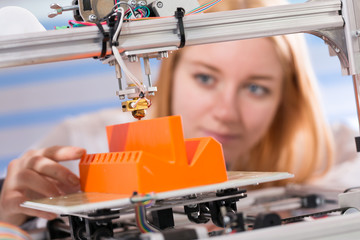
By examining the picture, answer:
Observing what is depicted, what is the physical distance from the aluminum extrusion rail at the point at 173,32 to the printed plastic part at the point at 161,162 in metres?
0.22

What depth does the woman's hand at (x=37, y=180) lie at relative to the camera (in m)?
1.73

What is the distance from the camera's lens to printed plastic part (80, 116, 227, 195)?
105 cm

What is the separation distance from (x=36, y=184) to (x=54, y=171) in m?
0.13

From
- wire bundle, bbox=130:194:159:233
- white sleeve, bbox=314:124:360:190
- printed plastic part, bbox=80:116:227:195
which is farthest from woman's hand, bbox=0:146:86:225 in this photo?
white sleeve, bbox=314:124:360:190

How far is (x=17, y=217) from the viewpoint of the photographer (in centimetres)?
214

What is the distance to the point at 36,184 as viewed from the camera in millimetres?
1858

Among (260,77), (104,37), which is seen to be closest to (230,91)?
(260,77)

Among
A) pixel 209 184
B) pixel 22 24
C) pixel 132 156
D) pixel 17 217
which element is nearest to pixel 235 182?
pixel 209 184

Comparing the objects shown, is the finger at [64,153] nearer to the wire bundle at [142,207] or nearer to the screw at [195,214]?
the screw at [195,214]

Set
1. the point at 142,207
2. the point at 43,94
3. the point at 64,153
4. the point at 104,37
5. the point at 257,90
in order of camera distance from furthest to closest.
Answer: the point at 257,90
the point at 43,94
the point at 64,153
the point at 104,37
the point at 142,207

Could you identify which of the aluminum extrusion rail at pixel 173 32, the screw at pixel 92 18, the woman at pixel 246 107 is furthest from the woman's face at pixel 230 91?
the screw at pixel 92 18

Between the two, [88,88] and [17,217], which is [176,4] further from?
[88,88]

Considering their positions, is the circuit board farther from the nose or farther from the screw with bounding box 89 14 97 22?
the nose

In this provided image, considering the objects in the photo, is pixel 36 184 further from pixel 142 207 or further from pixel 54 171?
pixel 142 207
